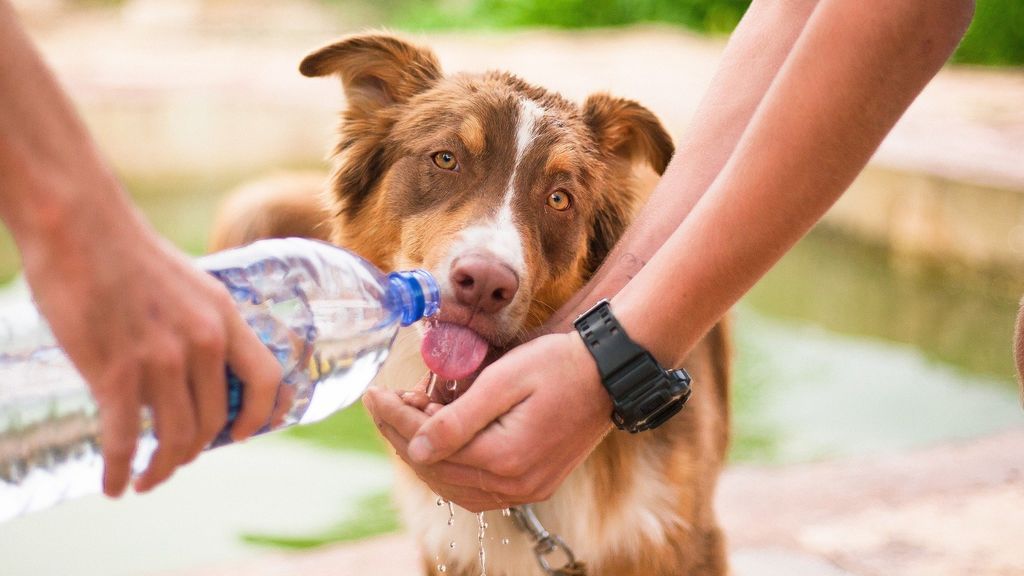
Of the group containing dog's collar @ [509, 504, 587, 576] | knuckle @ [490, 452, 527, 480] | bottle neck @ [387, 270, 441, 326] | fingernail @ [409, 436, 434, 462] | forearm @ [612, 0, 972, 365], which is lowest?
dog's collar @ [509, 504, 587, 576]

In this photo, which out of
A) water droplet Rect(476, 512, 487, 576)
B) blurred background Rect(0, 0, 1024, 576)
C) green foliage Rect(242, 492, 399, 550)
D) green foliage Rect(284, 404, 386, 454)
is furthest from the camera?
green foliage Rect(284, 404, 386, 454)

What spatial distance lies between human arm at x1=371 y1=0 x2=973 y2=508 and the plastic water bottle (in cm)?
18

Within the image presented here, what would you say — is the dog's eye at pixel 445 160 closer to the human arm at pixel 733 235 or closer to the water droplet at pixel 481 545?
the human arm at pixel 733 235

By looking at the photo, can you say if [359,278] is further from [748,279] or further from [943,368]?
[943,368]

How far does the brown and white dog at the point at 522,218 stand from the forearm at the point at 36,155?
123 cm

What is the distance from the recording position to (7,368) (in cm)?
143

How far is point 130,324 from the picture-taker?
0.99m

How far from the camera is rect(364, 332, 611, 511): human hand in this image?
1.74 meters

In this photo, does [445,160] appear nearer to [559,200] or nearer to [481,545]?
[559,200]

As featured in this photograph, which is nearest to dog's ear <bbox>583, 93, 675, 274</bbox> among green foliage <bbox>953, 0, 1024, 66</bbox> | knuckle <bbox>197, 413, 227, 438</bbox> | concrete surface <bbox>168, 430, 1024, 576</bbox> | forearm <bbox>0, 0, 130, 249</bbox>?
concrete surface <bbox>168, 430, 1024, 576</bbox>

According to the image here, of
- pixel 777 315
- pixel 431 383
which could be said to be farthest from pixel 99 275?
pixel 777 315

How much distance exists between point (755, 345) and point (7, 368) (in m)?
5.43

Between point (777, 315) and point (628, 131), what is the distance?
4.42m

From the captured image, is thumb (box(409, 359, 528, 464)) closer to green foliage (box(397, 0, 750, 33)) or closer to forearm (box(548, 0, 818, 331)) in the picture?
forearm (box(548, 0, 818, 331))
